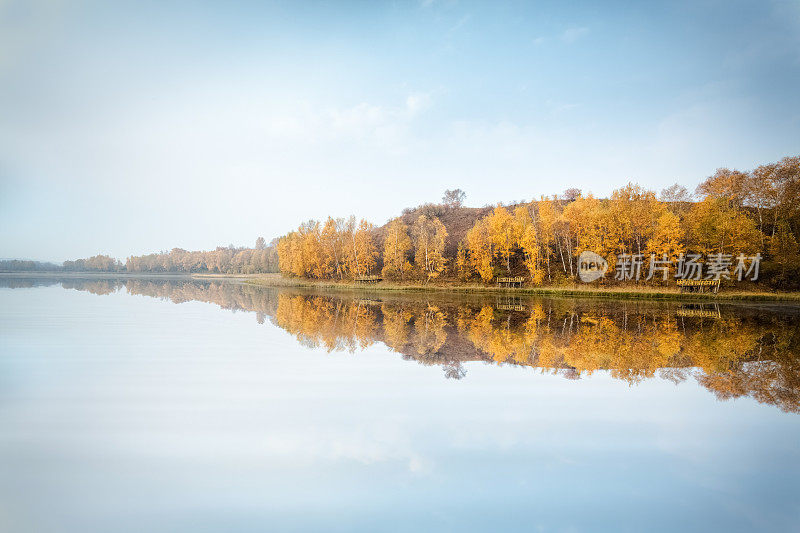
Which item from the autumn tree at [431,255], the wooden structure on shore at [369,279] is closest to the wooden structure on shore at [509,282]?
the autumn tree at [431,255]

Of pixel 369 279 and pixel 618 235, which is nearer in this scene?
pixel 618 235

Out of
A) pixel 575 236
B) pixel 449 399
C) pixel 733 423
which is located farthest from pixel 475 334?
pixel 575 236

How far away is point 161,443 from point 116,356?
697 centimetres

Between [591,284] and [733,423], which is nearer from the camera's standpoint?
[733,423]

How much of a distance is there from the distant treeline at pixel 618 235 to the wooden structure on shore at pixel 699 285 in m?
3.16

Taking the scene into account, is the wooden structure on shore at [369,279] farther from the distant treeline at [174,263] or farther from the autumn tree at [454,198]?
the distant treeline at [174,263]

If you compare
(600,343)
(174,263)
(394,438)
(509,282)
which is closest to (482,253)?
(509,282)

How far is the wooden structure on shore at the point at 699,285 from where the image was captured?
36.8m

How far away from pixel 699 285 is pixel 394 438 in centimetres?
4389

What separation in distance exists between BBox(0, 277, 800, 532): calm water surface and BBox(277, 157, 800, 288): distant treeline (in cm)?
3425

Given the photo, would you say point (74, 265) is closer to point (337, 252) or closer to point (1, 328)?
point (337, 252)

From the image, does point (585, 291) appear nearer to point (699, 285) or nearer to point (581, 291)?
point (581, 291)

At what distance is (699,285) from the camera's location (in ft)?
122

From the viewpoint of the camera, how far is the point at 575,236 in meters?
48.4
